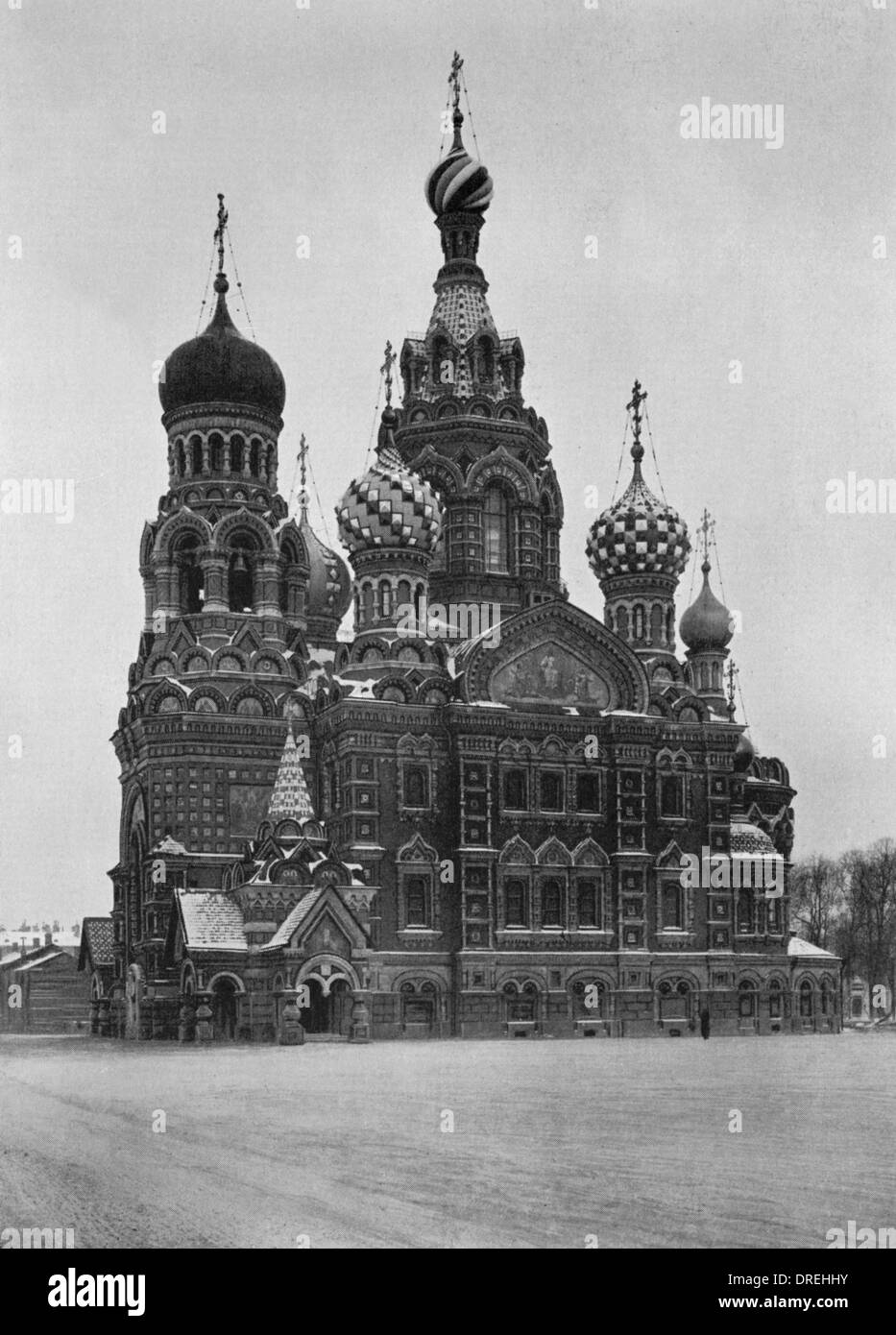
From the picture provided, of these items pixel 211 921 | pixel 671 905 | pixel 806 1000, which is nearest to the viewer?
pixel 211 921

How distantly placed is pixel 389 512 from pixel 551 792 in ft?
27.5

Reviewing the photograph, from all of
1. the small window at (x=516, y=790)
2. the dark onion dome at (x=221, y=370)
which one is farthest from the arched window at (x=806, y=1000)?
the dark onion dome at (x=221, y=370)

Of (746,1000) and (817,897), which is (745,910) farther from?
(817,897)

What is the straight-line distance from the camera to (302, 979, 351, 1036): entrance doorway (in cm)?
3931

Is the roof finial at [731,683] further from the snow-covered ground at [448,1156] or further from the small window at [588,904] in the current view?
the snow-covered ground at [448,1156]

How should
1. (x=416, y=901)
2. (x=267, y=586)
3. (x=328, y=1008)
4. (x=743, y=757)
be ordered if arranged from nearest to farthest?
(x=328, y=1008) → (x=416, y=901) → (x=267, y=586) → (x=743, y=757)

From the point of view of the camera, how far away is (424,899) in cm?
4269

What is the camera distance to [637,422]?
5119cm

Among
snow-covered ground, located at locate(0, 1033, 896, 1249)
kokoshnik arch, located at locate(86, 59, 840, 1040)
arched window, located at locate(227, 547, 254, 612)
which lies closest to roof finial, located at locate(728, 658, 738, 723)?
kokoshnik arch, located at locate(86, 59, 840, 1040)

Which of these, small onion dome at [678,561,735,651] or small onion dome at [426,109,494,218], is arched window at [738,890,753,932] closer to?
small onion dome at [678,561,735,651]

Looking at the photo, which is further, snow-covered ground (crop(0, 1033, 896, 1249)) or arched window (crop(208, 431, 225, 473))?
arched window (crop(208, 431, 225, 473))

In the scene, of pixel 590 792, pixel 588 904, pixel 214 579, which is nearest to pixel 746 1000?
→ pixel 588 904

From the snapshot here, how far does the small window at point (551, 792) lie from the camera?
44.0 metres

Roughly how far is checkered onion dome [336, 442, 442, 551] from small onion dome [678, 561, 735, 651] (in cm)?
995
